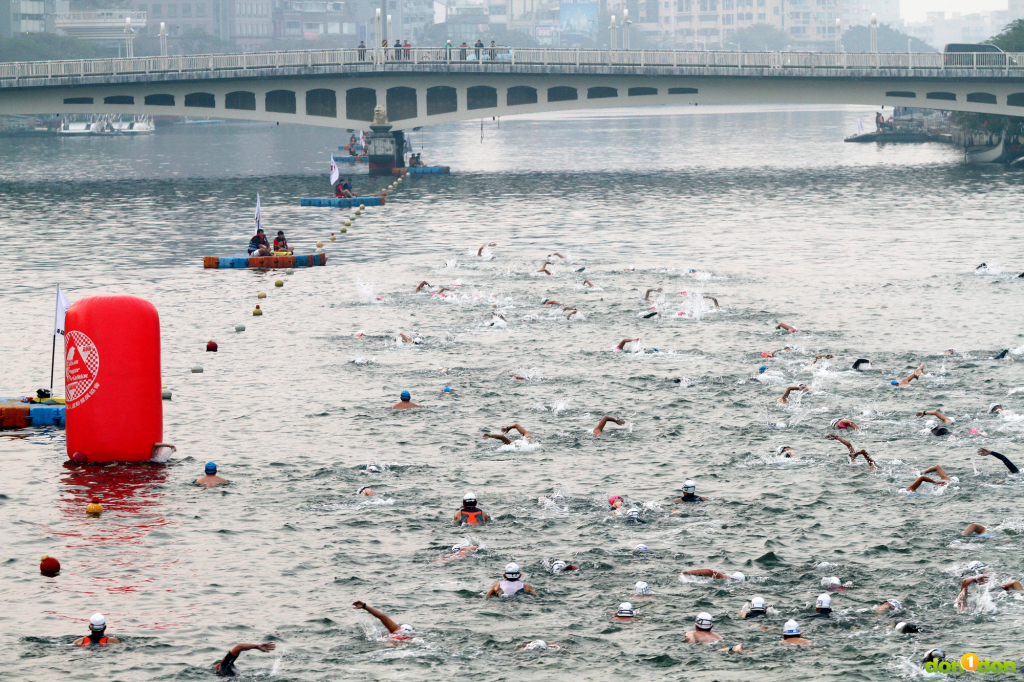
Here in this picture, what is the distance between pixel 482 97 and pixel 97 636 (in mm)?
112190

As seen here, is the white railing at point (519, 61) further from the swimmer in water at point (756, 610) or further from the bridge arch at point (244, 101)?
the swimmer in water at point (756, 610)

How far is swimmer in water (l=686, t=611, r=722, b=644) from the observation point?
72.8ft

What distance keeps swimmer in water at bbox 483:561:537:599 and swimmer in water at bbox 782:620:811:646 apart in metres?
4.51

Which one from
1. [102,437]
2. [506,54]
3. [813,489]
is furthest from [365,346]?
[506,54]

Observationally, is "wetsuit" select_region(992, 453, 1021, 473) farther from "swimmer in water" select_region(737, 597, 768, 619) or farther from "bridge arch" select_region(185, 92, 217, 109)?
"bridge arch" select_region(185, 92, 217, 109)

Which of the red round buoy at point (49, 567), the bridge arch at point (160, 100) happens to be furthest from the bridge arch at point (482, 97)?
the red round buoy at point (49, 567)

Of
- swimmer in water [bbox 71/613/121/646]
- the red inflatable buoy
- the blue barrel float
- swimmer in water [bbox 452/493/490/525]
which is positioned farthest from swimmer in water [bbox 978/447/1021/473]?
the blue barrel float

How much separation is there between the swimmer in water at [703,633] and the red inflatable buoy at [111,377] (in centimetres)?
1536

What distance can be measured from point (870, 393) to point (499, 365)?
36.9 ft

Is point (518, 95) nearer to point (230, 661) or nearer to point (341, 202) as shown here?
point (341, 202)

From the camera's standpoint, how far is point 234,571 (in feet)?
84.7

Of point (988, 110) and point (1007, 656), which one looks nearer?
point (1007, 656)

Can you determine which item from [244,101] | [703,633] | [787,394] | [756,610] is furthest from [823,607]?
[244,101]

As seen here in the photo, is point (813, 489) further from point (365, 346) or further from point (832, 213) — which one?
point (832, 213)
